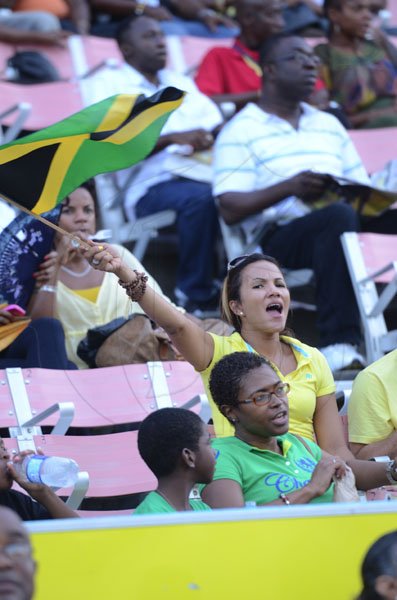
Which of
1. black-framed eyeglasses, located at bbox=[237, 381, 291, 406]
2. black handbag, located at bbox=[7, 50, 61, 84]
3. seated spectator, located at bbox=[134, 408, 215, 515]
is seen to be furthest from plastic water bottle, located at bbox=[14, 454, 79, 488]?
black handbag, located at bbox=[7, 50, 61, 84]

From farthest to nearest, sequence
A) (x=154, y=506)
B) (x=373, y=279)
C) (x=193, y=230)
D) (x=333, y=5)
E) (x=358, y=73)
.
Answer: (x=333, y=5) < (x=358, y=73) < (x=193, y=230) < (x=373, y=279) < (x=154, y=506)

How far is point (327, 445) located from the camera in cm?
442

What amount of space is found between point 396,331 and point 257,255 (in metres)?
1.30

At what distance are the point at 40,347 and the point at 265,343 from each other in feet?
3.13

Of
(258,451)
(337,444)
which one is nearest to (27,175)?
(258,451)

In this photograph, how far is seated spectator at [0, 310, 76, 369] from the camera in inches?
197

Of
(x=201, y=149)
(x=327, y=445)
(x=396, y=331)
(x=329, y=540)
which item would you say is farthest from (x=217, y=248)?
(x=329, y=540)

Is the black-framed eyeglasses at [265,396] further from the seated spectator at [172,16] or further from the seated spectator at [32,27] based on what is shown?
the seated spectator at [172,16]

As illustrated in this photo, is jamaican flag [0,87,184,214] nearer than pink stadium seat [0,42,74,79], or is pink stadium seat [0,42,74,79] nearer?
jamaican flag [0,87,184,214]

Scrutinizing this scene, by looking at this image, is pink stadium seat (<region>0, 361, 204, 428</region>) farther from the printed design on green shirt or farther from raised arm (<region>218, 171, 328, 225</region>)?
raised arm (<region>218, 171, 328, 225</region>)

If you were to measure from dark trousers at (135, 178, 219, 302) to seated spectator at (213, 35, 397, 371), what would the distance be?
162 mm

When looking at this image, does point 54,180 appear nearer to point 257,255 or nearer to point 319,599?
point 257,255

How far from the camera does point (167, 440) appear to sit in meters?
3.85

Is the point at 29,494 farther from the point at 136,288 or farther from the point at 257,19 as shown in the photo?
the point at 257,19
